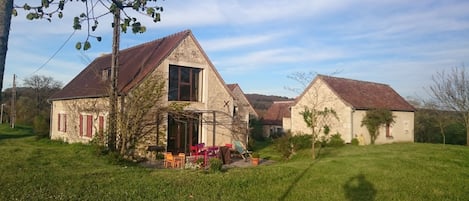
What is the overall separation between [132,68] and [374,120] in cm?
1751

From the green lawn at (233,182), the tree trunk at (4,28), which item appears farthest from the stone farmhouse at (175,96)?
the tree trunk at (4,28)

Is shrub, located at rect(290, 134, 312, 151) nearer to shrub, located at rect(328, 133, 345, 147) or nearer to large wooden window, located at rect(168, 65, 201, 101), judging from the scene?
shrub, located at rect(328, 133, 345, 147)

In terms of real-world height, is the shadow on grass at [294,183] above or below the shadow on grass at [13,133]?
Answer: above

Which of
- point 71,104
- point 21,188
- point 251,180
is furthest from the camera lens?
point 71,104

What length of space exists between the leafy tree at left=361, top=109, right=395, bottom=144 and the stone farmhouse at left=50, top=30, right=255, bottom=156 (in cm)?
1047

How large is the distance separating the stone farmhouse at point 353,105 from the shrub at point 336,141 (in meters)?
Result: 0.34

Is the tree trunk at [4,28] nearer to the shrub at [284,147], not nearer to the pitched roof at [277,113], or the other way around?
the shrub at [284,147]

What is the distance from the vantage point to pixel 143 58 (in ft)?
64.5

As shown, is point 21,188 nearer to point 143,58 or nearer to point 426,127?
point 143,58

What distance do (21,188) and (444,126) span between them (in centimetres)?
3053

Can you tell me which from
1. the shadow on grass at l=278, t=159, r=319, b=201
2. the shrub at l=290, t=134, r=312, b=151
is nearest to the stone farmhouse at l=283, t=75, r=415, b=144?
the shrub at l=290, t=134, r=312, b=151

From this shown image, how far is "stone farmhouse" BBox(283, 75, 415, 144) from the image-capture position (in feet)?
85.9

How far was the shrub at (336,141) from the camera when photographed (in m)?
25.0

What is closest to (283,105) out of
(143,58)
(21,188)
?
(143,58)
